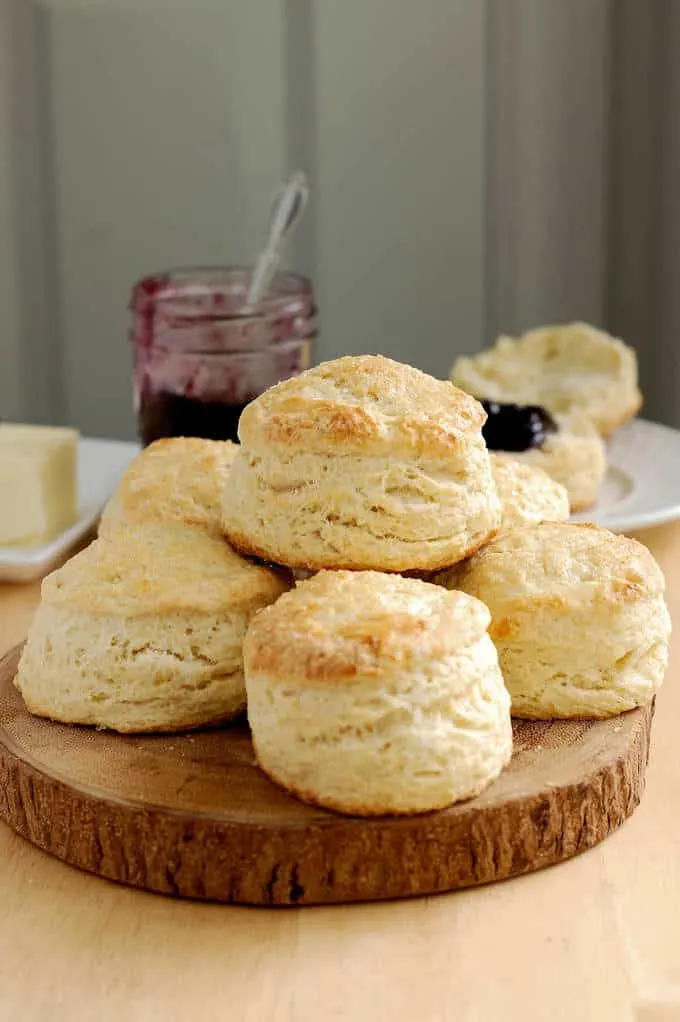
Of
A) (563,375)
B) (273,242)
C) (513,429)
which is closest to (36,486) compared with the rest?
(273,242)

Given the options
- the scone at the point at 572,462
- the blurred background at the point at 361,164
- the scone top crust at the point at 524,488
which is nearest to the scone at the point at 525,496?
the scone top crust at the point at 524,488

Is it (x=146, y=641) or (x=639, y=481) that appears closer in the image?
(x=146, y=641)

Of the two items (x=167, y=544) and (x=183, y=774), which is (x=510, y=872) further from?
(x=167, y=544)

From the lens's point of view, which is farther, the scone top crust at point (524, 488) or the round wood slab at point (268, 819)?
the scone top crust at point (524, 488)

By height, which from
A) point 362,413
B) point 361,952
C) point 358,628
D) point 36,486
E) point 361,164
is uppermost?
point 361,164

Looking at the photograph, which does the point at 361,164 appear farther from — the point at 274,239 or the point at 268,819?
the point at 268,819

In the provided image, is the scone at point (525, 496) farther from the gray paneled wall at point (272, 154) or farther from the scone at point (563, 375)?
the gray paneled wall at point (272, 154)

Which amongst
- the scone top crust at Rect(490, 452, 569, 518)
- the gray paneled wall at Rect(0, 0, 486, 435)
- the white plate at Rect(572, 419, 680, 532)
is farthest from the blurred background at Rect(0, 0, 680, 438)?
the scone top crust at Rect(490, 452, 569, 518)
